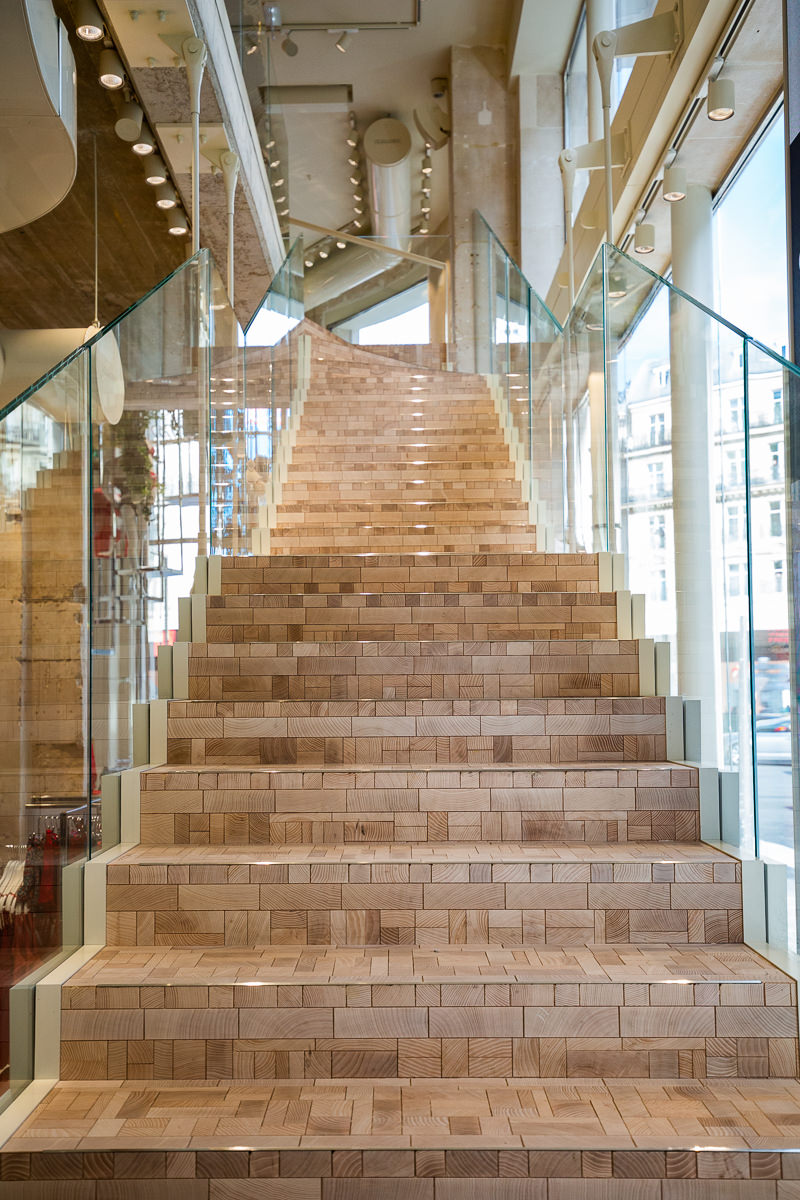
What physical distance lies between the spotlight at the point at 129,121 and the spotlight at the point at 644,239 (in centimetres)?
327

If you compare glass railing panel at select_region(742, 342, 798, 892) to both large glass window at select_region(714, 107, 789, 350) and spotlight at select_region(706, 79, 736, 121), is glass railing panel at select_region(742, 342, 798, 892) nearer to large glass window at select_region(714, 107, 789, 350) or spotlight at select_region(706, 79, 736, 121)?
large glass window at select_region(714, 107, 789, 350)

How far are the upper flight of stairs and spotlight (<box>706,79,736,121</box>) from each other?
325 centimetres

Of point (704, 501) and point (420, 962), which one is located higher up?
point (704, 501)

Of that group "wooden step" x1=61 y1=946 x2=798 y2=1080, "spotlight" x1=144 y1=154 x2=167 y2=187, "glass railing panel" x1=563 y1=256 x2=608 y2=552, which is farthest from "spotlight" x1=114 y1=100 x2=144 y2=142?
"wooden step" x1=61 y1=946 x2=798 y2=1080

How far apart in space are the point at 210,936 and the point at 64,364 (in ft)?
4.59

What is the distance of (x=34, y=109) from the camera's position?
4.16 m

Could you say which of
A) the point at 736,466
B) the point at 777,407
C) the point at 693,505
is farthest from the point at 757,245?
the point at 777,407

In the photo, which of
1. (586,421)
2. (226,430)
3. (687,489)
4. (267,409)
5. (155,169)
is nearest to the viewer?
(687,489)

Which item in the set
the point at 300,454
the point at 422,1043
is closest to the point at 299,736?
the point at 422,1043

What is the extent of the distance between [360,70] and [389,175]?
1.44 meters

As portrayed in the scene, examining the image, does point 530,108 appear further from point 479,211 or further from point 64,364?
point 64,364

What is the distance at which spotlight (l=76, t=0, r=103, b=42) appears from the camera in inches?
207

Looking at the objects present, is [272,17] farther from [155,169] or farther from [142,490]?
[142,490]

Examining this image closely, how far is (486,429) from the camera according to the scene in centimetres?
738
